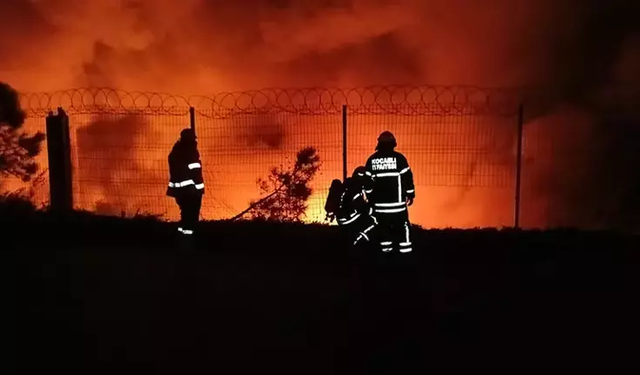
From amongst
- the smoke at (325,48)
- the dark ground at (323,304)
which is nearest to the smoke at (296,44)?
the smoke at (325,48)

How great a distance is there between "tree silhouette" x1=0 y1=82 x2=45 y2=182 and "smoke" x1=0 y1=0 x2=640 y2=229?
2479 millimetres

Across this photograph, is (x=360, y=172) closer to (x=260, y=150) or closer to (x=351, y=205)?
(x=351, y=205)

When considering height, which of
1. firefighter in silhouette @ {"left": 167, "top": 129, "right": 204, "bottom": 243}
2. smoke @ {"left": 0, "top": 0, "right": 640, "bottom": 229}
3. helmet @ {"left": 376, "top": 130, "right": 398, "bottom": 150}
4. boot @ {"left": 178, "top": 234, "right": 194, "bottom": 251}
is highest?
smoke @ {"left": 0, "top": 0, "right": 640, "bottom": 229}

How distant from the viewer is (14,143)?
12797mm

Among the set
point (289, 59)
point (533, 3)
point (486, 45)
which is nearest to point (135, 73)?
point (289, 59)

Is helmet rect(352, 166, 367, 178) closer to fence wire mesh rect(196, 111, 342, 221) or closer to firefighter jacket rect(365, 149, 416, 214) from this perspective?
firefighter jacket rect(365, 149, 416, 214)

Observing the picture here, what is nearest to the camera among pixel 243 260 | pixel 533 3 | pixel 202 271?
pixel 202 271

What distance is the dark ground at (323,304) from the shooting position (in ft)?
17.3

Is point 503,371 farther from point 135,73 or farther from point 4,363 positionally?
point 135,73

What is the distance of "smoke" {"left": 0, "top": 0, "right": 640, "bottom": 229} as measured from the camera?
1353cm

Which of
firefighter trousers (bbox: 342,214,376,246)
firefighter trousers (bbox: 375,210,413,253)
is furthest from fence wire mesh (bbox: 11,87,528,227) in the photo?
firefighter trousers (bbox: 375,210,413,253)

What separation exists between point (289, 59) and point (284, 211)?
14.1ft

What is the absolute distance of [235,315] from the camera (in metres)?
6.33

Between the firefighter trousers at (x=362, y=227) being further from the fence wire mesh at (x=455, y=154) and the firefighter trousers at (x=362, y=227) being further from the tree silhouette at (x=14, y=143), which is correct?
the tree silhouette at (x=14, y=143)
